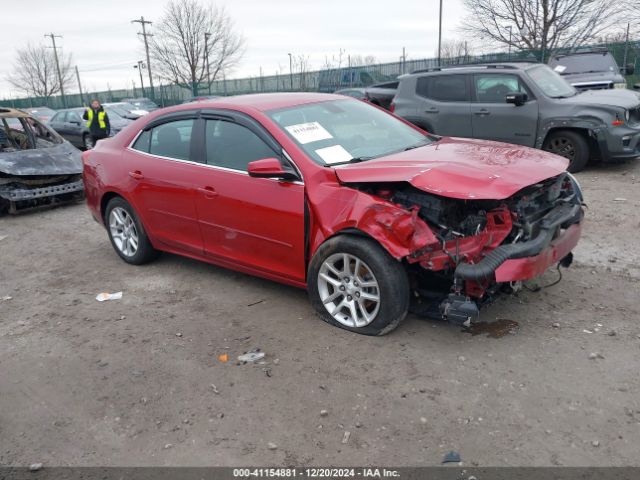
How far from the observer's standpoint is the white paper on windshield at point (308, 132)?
4207 mm

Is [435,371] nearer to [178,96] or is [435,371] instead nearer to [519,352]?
[519,352]

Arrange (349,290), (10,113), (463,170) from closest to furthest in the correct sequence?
(463,170) → (349,290) → (10,113)

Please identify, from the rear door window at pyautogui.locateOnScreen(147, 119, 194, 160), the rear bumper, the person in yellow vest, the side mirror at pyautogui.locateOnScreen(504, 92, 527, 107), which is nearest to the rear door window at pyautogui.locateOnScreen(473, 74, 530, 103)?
the side mirror at pyautogui.locateOnScreen(504, 92, 527, 107)

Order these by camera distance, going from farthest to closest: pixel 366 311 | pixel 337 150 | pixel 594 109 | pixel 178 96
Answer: pixel 178 96, pixel 594 109, pixel 337 150, pixel 366 311

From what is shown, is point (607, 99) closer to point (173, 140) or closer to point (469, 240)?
point (469, 240)

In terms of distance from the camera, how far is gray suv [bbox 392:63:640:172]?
27.0ft

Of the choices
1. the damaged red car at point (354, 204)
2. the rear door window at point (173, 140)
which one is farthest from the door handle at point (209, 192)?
the rear door window at point (173, 140)

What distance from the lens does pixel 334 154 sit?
4.16 metres

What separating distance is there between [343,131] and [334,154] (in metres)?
0.43

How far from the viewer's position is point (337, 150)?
4219 mm

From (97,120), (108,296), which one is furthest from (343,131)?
(97,120)

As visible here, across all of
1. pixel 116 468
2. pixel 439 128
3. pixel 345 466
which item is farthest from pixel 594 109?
pixel 116 468

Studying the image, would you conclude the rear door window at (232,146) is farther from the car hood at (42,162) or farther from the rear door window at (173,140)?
the car hood at (42,162)

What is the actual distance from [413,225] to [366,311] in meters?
0.76
